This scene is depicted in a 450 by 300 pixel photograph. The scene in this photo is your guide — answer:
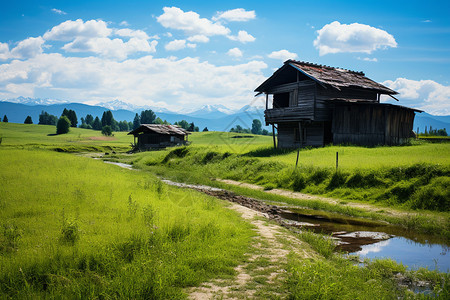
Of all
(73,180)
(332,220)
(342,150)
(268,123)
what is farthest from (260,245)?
(268,123)

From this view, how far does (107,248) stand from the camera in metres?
6.46

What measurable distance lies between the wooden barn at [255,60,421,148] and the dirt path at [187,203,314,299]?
21673mm

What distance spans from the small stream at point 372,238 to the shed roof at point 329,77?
1802 centimetres

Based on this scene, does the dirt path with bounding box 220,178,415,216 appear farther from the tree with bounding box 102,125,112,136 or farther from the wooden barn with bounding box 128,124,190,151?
the tree with bounding box 102,125,112,136

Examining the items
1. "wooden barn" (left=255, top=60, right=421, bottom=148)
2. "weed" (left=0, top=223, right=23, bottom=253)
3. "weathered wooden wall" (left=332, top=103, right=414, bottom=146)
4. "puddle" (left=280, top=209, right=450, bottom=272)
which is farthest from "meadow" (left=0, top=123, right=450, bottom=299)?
"wooden barn" (left=255, top=60, right=421, bottom=148)

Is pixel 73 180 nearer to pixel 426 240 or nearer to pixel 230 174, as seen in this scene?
pixel 230 174

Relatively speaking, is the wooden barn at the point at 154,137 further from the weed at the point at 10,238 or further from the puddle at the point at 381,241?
the weed at the point at 10,238

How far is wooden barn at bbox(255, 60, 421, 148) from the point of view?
2795 centimetres

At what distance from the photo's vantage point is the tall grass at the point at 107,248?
523 cm

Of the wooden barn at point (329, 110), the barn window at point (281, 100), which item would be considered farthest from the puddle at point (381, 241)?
the barn window at point (281, 100)

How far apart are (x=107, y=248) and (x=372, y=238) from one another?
825 centimetres

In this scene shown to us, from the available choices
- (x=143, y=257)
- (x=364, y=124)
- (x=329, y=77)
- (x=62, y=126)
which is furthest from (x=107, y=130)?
(x=143, y=257)

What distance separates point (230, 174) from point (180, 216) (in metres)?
15.0

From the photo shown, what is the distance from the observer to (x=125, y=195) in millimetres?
12156
